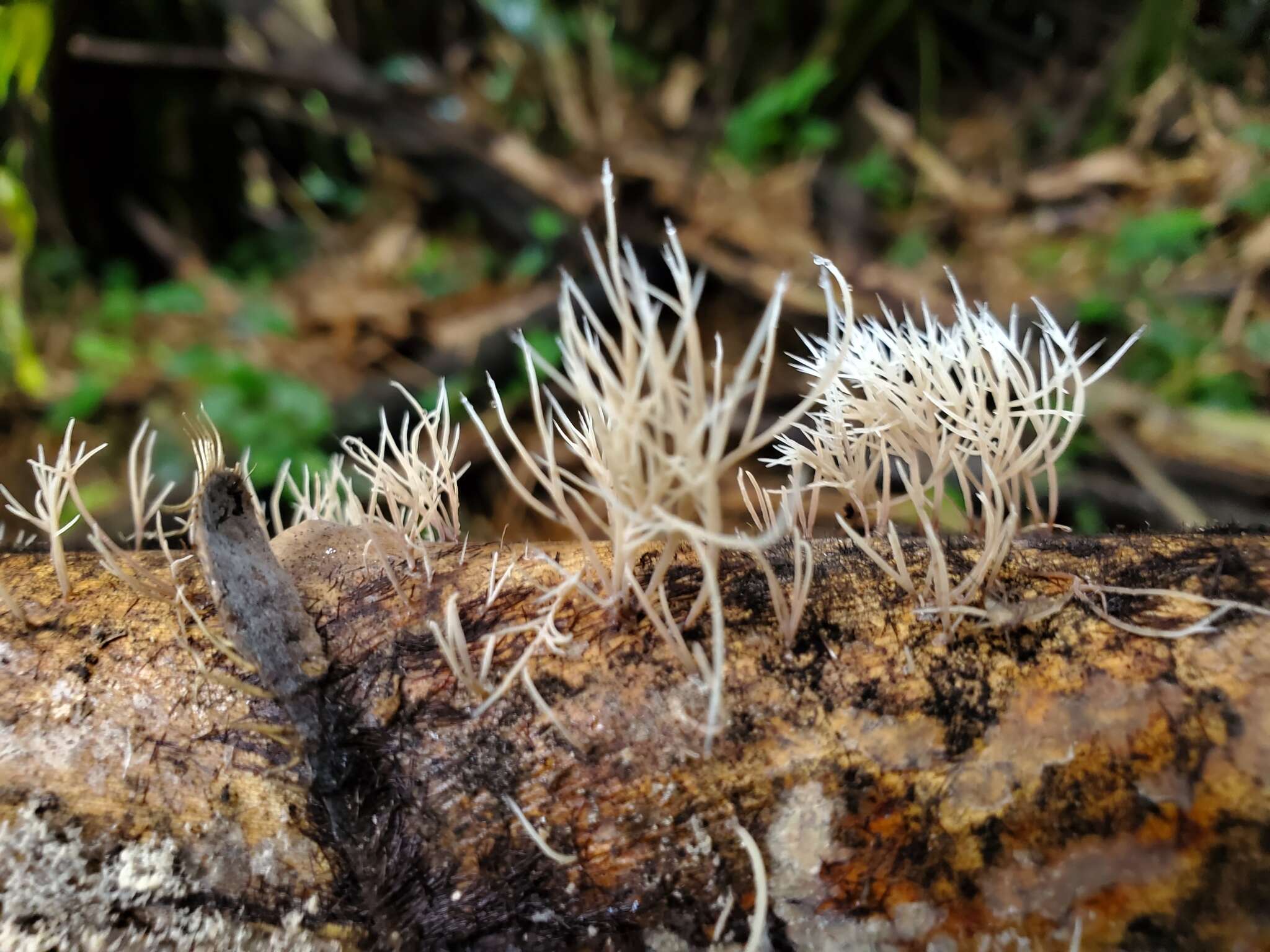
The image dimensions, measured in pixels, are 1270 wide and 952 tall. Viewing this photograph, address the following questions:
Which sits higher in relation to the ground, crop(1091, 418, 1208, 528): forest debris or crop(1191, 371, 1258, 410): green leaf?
crop(1191, 371, 1258, 410): green leaf

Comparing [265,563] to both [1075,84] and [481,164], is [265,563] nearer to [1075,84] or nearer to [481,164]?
[481,164]

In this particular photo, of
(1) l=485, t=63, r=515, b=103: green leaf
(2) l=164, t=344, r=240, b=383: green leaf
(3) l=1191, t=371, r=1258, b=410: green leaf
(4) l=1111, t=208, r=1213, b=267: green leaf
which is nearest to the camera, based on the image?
(3) l=1191, t=371, r=1258, b=410: green leaf

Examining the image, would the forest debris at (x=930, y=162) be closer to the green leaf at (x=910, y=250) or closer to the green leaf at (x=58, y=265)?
the green leaf at (x=910, y=250)

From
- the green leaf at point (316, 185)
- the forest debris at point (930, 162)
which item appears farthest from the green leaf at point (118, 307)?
the forest debris at point (930, 162)

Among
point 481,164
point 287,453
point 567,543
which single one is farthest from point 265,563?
point 481,164

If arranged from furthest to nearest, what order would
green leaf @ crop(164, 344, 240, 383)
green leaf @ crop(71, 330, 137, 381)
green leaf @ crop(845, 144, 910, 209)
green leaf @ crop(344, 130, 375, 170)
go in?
green leaf @ crop(344, 130, 375, 170), green leaf @ crop(845, 144, 910, 209), green leaf @ crop(71, 330, 137, 381), green leaf @ crop(164, 344, 240, 383)

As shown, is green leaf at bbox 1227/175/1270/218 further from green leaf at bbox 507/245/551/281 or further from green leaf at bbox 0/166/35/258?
green leaf at bbox 0/166/35/258

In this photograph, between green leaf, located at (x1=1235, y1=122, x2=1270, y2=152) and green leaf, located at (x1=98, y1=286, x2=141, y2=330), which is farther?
green leaf, located at (x1=98, y1=286, x2=141, y2=330)

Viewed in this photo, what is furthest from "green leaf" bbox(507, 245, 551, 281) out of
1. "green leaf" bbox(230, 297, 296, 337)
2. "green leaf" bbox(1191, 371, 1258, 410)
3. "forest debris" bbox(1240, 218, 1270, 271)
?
"forest debris" bbox(1240, 218, 1270, 271)

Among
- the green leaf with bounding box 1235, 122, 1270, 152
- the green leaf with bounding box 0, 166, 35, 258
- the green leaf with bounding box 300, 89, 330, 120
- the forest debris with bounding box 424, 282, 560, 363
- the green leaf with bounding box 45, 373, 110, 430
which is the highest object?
the green leaf with bounding box 1235, 122, 1270, 152
